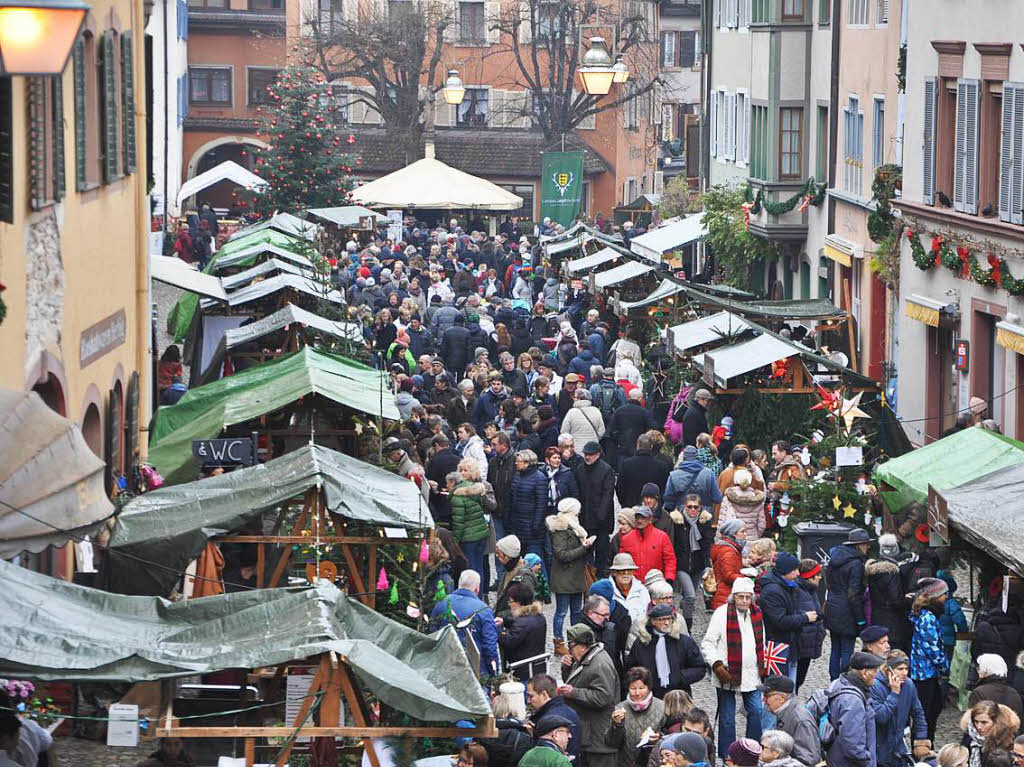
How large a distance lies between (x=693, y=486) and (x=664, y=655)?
4957 mm

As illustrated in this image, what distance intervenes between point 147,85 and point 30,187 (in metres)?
7.34

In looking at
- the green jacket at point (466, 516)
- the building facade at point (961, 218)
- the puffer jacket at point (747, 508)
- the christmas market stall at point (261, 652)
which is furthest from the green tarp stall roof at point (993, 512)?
the building facade at point (961, 218)

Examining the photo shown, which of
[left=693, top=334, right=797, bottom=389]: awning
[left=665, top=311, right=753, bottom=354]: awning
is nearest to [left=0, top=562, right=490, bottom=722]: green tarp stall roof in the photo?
[left=693, top=334, right=797, bottom=389]: awning

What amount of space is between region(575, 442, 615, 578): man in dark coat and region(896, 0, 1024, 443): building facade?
22.1 feet

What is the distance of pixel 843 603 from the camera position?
1452 centimetres

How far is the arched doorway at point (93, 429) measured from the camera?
56.0ft

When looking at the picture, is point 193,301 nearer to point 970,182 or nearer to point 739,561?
point 970,182

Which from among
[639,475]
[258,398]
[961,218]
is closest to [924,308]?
[961,218]

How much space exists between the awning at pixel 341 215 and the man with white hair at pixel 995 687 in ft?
101

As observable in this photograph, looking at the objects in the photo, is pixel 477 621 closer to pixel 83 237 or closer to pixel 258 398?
pixel 258 398

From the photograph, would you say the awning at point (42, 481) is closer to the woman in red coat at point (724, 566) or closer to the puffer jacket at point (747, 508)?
the woman in red coat at point (724, 566)

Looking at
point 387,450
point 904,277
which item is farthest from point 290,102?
point 387,450

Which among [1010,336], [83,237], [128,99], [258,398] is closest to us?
[83,237]

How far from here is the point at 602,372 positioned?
949 inches
